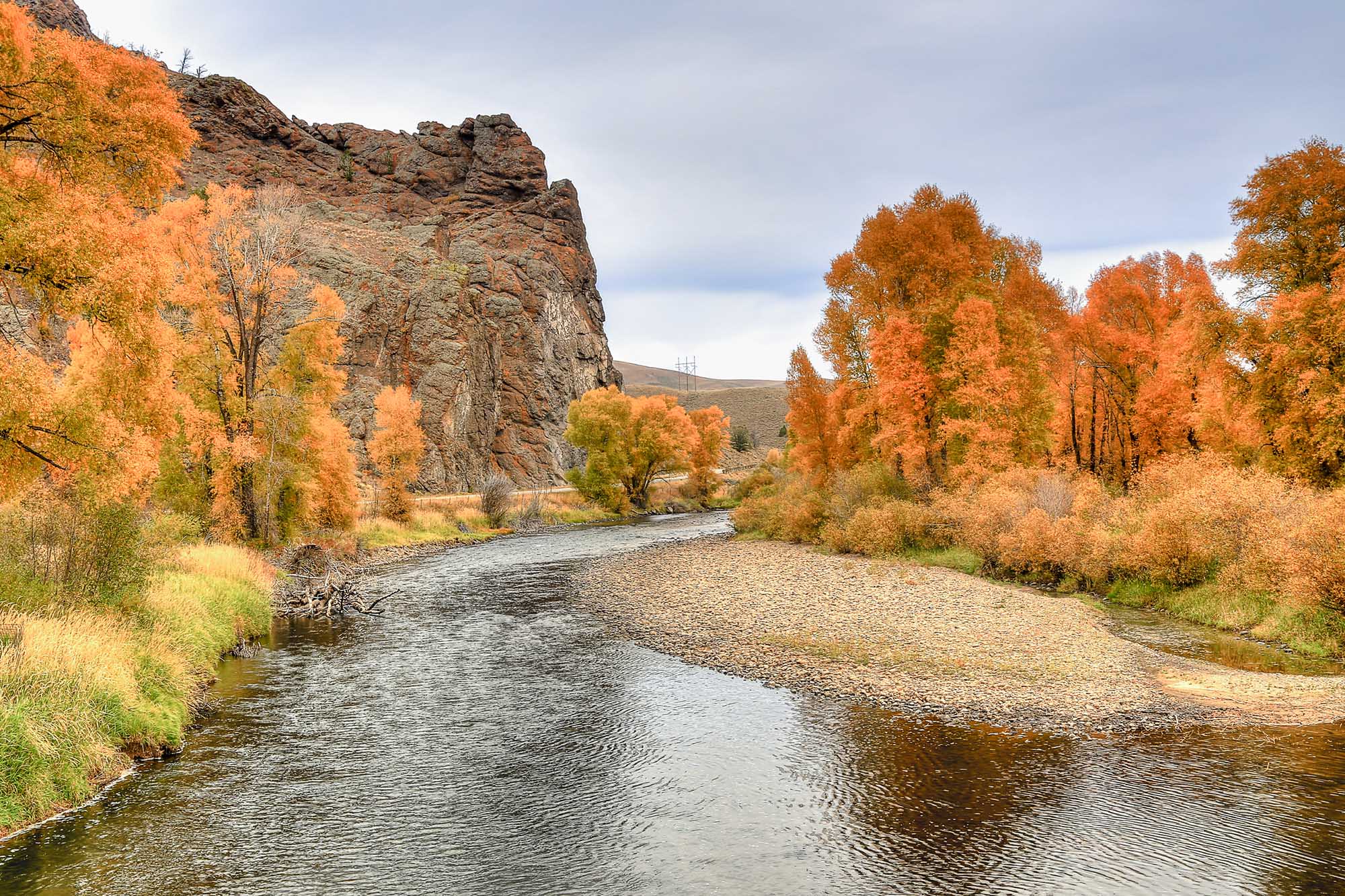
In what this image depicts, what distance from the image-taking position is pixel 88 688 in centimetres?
1166

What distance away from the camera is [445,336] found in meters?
90.7

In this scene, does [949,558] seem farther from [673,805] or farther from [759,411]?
[759,411]

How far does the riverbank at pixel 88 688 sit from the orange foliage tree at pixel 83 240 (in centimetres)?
269

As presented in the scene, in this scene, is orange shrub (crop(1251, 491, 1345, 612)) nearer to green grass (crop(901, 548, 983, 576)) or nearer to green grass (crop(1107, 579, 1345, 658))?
green grass (crop(1107, 579, 1345, 658))

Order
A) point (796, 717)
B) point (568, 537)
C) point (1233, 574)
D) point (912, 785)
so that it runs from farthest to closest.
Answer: point (568, 537)
point (1233, 574)
point (796, 717)
point (912, 785)

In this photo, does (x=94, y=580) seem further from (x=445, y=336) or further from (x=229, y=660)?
(x=445, y=336)

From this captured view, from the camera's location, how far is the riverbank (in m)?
10.0

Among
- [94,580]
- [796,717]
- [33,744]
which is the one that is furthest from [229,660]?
[796,717]

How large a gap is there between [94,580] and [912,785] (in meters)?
15.9

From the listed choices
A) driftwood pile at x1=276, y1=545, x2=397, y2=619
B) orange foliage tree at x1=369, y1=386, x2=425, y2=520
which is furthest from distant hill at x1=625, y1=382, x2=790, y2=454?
driftwood pile at x1=276, y1=545, x2=397, y2=619

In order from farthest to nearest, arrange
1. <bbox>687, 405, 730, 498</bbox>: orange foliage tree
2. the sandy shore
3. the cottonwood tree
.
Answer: <bbox>687, 405, 730, 498</bbox>: orange foliage tree, the cottonwood tree, the sandy shore

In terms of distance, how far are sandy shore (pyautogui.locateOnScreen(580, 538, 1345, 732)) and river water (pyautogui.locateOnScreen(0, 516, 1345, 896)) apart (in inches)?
46.8

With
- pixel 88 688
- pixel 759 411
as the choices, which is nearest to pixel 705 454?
pixel 88 688

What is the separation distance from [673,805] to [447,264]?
10020 cm
